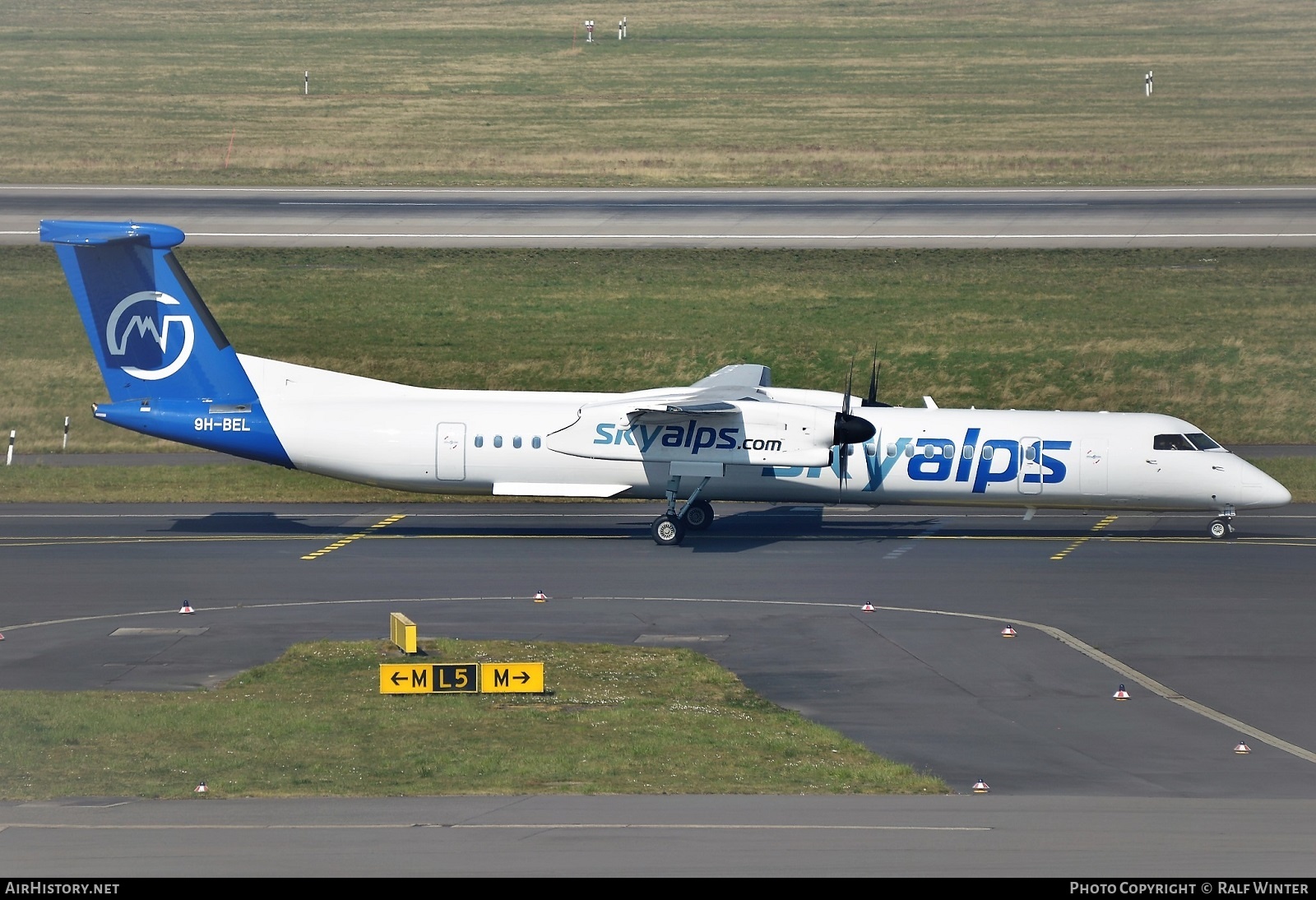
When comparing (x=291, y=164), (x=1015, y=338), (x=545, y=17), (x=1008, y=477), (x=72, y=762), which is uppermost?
(x=545, y=17)

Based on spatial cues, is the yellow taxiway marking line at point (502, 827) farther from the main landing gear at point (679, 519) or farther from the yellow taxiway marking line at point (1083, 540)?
the main landing gear at point (679, 519)

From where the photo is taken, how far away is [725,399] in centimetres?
3045

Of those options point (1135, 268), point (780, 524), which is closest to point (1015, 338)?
point (1135, 268)

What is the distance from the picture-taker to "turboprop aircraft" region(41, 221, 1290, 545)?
30.3 metres

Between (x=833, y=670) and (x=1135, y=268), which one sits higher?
(x=1135, y=268)

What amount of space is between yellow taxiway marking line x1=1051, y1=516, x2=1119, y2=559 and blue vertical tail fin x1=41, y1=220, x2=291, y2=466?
16.1 metres

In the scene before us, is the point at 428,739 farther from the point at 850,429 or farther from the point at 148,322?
the point at 148,322

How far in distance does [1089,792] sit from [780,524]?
1844 cm

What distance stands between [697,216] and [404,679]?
3919 centimetres

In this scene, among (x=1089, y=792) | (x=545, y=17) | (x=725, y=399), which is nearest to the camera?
(x=1089, y=792)

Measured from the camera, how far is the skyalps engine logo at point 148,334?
99.3 ft

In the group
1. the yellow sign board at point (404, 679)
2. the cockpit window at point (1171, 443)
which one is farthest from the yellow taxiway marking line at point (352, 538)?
the cockpit window at point (1171, 443)

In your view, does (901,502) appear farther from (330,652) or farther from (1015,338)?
(1015,338)

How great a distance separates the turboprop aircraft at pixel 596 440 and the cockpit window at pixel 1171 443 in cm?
4
